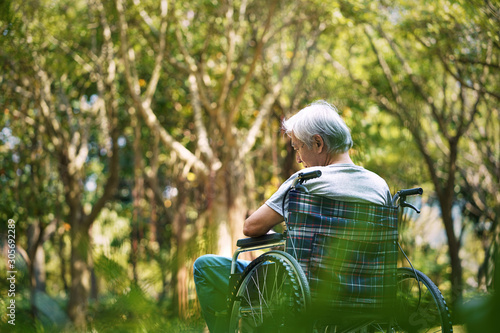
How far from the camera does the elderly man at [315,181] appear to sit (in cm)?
224

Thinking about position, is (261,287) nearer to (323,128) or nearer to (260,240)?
(260,240)

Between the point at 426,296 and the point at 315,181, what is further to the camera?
the point at 315,181

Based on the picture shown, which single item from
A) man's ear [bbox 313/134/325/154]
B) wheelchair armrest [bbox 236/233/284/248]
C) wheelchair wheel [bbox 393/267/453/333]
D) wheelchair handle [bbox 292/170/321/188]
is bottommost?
wheelchair wheel [bbox 393/267/453/333]

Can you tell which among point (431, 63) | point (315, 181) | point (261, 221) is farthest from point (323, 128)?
point (431, 63)

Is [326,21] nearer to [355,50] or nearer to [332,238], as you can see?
[355,50]

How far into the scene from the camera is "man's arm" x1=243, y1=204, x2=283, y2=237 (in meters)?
2.30

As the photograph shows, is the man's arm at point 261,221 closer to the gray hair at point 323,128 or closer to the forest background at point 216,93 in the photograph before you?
the gray hair at point 323,128

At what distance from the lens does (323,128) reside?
2398mm

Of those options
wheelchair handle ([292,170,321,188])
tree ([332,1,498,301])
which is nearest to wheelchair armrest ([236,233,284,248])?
wheelchair handle ([292,170,321,188])

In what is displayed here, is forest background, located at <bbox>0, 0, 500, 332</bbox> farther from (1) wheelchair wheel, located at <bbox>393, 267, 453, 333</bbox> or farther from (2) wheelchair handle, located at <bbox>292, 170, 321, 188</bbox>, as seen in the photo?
(2) wheelchair handle, located at <bbox>292, 170, 321, 188</bbox>

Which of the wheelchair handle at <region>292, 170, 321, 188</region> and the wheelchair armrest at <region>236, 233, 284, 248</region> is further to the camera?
the wheelchair armrest at <region>236, 233, 284, 248</region>

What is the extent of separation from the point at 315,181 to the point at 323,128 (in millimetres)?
269

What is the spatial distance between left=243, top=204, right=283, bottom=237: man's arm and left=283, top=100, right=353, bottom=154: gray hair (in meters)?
0.34

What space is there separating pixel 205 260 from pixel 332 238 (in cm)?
69
